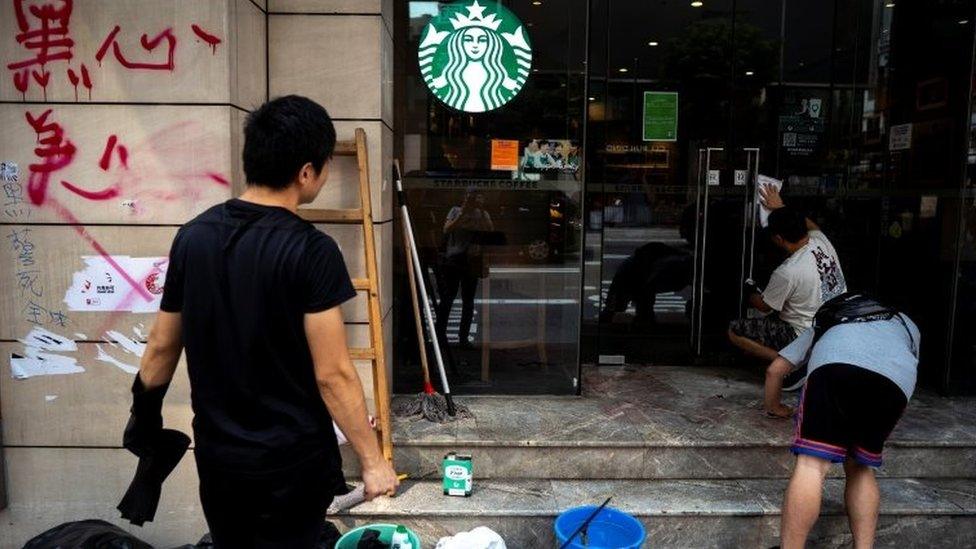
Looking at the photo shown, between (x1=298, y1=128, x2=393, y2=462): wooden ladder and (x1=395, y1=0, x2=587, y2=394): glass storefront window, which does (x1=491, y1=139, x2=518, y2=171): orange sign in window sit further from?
(x1=298, y1=128, x2=393, y2=462): wooden ladder

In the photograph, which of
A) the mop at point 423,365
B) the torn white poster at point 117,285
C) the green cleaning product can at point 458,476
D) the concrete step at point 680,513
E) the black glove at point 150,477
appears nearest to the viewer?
the black glove at point 150,477

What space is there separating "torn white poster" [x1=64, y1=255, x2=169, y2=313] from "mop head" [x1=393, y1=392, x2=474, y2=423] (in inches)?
69.7

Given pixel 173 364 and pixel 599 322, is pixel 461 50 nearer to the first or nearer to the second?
pixel 599 322

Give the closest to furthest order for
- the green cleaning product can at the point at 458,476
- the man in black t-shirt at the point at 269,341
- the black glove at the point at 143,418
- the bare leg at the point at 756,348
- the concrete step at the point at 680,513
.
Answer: the man in black t-shirt at the point at 269,341 → the black glove at the point at 143,418 → the concrete step at the point at 680,513 → the green cleaning product can at the point at 458,476 → the bare leg at the point at 756,348

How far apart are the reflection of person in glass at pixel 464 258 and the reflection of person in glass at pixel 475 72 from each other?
2.08ft

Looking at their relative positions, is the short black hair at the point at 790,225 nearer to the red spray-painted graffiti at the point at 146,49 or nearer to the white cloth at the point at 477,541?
the white cloth at the point at 477,541

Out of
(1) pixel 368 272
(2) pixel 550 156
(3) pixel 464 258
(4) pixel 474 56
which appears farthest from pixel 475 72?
(1) pixel 368 272

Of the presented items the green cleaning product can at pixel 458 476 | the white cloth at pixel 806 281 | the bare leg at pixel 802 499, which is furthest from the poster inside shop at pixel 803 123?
the green cleaning product can at pixel 458 476

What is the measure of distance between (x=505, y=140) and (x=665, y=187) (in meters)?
1.82

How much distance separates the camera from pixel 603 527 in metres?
3.59

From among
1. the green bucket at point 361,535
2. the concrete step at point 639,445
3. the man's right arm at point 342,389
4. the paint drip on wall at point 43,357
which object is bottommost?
the green bucket at point 361,535

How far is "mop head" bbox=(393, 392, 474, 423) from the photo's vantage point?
4652mm

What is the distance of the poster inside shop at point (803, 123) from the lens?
6.19 metres

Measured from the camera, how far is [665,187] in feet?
20.3
